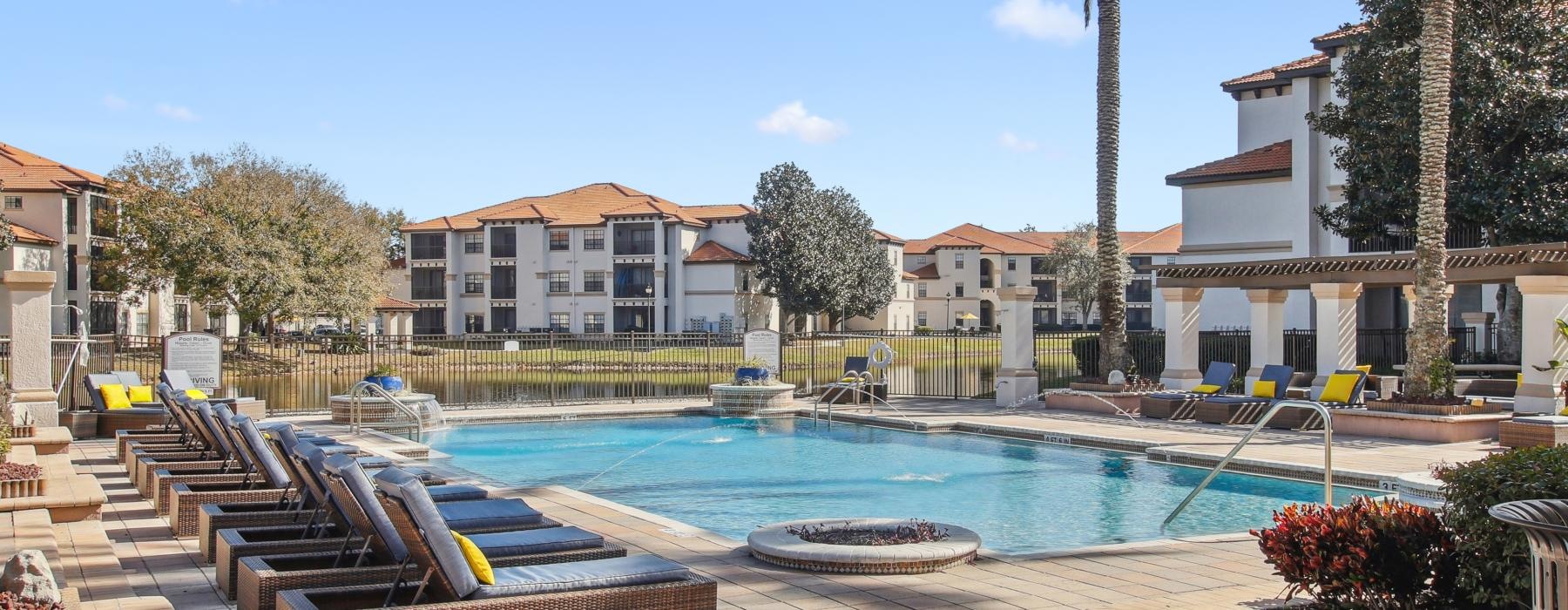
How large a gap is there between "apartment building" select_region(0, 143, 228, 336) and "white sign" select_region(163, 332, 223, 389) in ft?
121

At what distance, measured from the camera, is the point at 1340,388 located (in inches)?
724

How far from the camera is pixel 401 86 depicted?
26.5 metres

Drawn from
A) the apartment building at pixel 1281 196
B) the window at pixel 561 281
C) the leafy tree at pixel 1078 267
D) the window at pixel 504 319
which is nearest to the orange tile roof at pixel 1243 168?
the apartment building at pixel 1281 196

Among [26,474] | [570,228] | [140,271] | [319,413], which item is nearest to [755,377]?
[319,413]

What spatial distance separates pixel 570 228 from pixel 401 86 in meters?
44.1

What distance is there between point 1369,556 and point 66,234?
200 feet

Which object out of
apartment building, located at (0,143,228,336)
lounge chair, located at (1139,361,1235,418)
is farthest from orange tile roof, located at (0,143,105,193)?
lounge chair, located at (1139,361,1235,418)

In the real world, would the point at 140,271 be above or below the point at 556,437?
above

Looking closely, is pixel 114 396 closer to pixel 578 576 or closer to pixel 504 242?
pixel 578 576

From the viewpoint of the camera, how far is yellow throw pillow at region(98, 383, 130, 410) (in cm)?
1638

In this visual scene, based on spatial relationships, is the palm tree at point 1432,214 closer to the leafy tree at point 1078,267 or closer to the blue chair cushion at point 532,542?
the blue chair cushion at point 532,542

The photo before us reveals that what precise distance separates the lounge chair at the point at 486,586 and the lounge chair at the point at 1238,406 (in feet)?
49.0

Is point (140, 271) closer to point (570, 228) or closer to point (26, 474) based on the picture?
point (570, 228)

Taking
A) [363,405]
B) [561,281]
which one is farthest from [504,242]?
[363,405]
